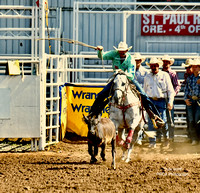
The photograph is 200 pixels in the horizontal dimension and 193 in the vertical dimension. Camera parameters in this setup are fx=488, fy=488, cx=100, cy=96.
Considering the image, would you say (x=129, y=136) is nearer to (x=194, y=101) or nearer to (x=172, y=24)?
(x=194, y=101)

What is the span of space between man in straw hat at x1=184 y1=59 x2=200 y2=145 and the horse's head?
308cm

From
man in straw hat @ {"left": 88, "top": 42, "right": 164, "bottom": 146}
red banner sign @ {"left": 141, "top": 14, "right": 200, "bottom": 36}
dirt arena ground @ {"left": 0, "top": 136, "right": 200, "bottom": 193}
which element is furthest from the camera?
red banner sign @ {"left": 141, "top": 14, "right": 200, "bottom": 36}

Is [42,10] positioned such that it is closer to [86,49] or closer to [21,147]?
[21,147]

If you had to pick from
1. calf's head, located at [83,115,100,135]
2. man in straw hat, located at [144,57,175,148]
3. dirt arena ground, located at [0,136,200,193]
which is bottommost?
dirt arena ground, located at [0,136,200,193]

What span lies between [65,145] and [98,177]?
417 cm

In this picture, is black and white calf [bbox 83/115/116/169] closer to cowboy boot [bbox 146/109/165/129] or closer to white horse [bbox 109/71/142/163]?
white horse [bbox 109/71/142/163]

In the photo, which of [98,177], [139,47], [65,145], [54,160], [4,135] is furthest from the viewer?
[139,47]

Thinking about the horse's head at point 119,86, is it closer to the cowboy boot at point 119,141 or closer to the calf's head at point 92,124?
the calf's head at point 92,124

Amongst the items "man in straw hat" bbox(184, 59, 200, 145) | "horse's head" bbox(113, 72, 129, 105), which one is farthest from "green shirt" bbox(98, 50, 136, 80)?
"man in straw hat" bbox(184, 59, 200, 145)

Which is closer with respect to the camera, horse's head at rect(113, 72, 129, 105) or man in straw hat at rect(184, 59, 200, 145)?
horse's head at rect(113, 72, 129, 105)

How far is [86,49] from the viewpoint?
60.3ft

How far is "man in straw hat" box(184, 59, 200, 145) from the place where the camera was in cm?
1134

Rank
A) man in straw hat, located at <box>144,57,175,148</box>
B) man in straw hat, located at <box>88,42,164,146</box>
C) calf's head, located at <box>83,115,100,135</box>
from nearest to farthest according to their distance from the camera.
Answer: calf's head, located at <box>83,115,100,135</box> → man in straw hat, located at <box>88,42,164,146</box> → man in straw hat, located at <box>144,57,175,148</box>

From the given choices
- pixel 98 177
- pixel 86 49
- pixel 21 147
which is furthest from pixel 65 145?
pixel 86 49
